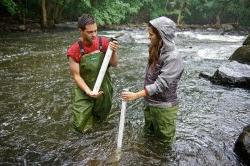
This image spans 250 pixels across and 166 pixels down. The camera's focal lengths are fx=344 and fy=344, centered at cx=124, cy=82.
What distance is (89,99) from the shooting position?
202 inches

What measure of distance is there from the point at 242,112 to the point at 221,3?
111 feet

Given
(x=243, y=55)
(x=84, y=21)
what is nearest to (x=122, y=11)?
(x=243, y=55)

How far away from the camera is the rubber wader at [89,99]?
4.93m

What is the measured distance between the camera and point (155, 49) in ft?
13.9

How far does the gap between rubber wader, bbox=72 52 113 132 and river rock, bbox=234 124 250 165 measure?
202 centimetres

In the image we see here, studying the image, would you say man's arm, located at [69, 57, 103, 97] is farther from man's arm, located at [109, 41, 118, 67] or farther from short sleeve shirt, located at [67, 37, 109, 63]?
man's arm, located at [109, 41, 118, 67]

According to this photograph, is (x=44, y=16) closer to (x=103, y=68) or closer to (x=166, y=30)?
(x=103, y=68)

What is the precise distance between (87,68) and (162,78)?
1.31 m

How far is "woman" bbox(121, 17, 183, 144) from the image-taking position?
13.5ft

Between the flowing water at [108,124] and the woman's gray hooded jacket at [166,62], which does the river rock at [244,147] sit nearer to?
the flowing water at [108,124]

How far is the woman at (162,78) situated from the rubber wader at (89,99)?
0.86m

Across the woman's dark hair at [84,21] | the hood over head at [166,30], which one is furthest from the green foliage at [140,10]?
the hood over head at [166,30]

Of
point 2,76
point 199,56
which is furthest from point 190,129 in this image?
point 199,56

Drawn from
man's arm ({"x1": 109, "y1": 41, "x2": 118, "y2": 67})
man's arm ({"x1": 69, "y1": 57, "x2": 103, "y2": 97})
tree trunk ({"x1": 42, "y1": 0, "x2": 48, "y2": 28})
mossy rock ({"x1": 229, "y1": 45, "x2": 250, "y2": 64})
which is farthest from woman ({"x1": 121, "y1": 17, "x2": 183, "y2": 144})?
tree trunk ({"x1": 42, "y1": 0, "x2": 48, "y2": 28})
